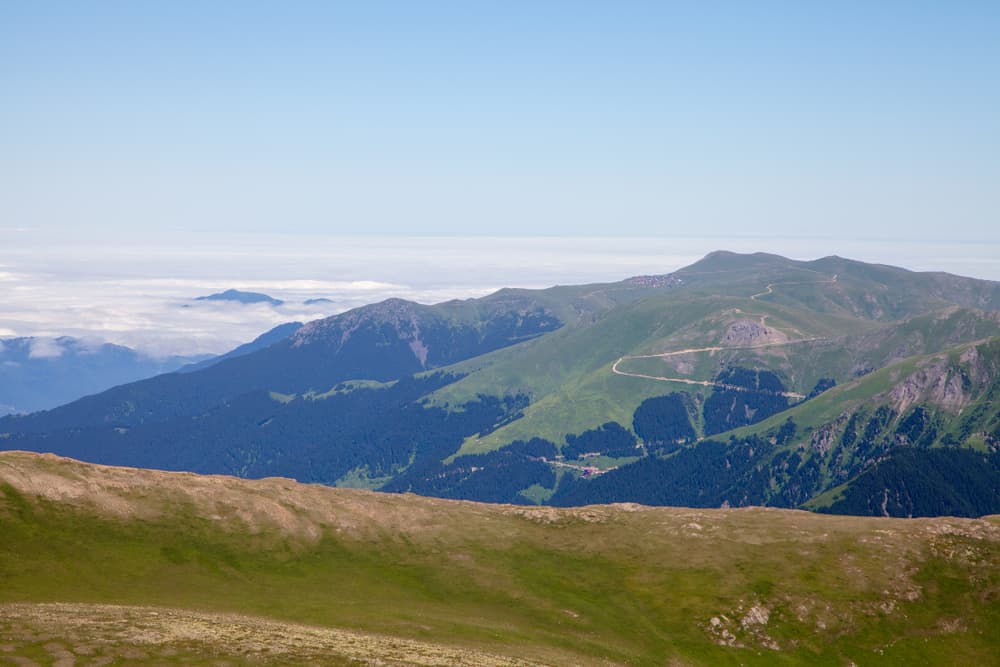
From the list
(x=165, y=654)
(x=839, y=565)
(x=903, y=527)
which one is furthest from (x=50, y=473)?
(x=903, y=527)

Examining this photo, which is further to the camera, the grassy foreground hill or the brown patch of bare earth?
the grassy foreground hill

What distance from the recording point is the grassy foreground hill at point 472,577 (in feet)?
385

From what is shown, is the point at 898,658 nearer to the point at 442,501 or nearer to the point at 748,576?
the point at 748,576

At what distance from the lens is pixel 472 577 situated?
15425 centimetres

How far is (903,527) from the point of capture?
170500 millimetres

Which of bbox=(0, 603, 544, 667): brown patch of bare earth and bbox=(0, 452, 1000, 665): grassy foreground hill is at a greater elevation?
bbox=(0, 603, 544, 667): brown patch of bare earth

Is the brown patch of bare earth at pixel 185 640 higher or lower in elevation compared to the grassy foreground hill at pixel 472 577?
higher

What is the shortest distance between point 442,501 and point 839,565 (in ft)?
297

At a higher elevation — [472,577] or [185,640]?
[185,640]

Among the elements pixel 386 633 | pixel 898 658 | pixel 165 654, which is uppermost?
pixel 165 654

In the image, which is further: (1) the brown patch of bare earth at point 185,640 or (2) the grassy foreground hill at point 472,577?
(2) the grassy foreground hill at point 472,577

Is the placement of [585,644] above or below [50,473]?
below

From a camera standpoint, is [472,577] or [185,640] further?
[472,577]

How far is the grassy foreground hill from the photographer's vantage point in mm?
117250
